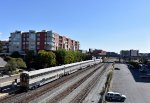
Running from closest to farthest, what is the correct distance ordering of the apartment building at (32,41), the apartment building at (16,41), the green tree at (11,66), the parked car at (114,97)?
the parked car at (114,97) < the green tree at (11,66) < the apartment building at (32,41) < the apartment building at (16,41)

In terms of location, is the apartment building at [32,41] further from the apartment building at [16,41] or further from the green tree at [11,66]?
the green tree at [11,66]

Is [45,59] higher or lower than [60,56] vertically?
lower

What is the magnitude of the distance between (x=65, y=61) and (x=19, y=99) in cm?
7978

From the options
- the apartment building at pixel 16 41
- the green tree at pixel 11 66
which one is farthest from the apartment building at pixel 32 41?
the green tree at pixel 11 66

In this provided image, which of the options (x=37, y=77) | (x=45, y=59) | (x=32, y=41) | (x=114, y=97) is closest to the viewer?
(x=114, y=97)

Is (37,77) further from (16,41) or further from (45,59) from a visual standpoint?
(16,41)

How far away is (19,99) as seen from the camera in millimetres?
41750

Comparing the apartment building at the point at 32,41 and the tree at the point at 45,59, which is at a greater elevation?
the apartment building at the point at 32,41

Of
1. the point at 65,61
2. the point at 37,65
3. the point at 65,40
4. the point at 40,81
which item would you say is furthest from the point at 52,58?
the point at 65,40

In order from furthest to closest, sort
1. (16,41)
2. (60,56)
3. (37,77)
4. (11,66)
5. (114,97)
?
(16,41), (60,56), (11,66), (37,77), (114,97)

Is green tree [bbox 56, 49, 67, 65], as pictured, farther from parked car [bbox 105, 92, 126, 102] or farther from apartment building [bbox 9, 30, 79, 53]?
parked car [bbox 105, 92, 126, 102]

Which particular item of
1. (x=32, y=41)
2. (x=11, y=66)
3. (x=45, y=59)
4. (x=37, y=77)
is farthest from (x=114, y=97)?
(x=32, y=41)

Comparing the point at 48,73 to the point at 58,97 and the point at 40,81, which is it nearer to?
→ the point at 40,81

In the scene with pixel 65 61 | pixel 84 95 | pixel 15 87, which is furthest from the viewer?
pixel 65 61
